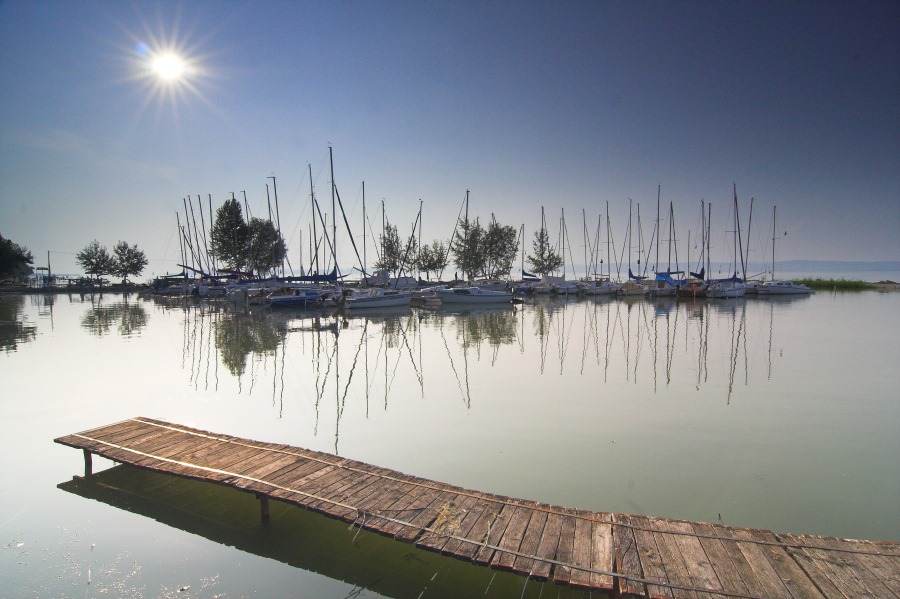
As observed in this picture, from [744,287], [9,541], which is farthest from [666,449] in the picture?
[744,287]

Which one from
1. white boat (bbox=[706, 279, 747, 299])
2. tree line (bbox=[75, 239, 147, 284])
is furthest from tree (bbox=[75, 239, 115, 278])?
white boat (bbox=[706, 279, 747, 299])

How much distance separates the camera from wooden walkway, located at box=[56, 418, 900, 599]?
5.08 metres

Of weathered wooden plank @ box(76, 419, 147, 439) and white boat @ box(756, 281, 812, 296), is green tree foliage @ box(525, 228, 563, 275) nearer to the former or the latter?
white boat @ box(756, 281, 812, 296)

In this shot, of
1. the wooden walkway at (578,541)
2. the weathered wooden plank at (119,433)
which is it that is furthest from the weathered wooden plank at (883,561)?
Result: the weathered wooden plank at (119,433)

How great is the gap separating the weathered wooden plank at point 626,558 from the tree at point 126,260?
10351 centimetres

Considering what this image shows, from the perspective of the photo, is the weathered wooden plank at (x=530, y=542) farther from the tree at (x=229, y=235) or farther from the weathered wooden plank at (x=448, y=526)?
the tree at (x=229, y=235)

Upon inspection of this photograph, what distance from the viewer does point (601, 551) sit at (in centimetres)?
557

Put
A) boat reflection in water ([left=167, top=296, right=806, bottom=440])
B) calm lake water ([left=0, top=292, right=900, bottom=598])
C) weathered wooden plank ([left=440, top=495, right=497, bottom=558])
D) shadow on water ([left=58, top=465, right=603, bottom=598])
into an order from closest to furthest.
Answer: weathered wooden plank ([left=440, top=495, right=497, bottom=558])
shadow on water ([left=58, top=465, right=603, bottom=598])
calm lake water ([left=0, top=292, right=900, bottom=598])
boat reflection in water ([left=167, top=296, right=806, bottom=440])

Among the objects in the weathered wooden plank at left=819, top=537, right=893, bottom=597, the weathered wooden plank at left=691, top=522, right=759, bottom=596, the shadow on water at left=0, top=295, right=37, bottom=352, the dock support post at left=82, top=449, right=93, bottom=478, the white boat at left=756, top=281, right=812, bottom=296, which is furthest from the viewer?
the white boat at left=756, top=281, right=812, bottom=296

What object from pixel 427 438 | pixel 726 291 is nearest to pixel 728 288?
pixel 726 291

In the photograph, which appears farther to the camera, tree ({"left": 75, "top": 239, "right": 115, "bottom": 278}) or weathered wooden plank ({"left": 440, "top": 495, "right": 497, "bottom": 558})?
tree ({"left": 75, "top": 239, "right": 115, "bottom": 278})

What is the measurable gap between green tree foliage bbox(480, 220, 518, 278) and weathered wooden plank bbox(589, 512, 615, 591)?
77.4 metres

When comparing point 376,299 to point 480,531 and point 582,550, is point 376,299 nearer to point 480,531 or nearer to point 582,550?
point 480,531

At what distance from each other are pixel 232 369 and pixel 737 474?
1500 cm
